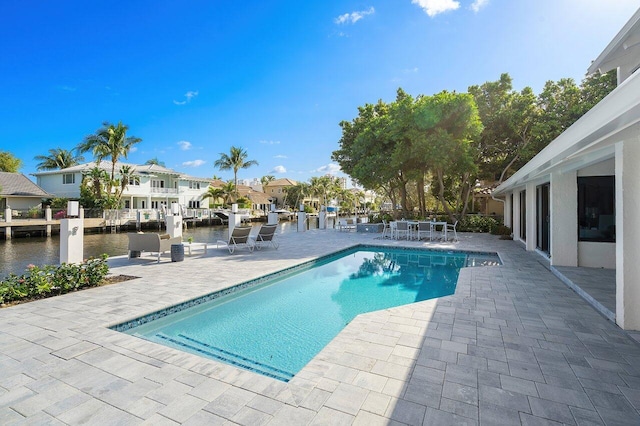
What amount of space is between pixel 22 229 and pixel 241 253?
23.7 m

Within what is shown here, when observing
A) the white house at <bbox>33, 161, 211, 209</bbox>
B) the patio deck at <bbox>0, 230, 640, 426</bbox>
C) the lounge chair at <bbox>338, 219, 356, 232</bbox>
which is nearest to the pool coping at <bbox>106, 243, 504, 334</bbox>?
the patio deck at <bbox>0, 230, 640, 426</bbox>

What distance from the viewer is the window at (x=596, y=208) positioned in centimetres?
711

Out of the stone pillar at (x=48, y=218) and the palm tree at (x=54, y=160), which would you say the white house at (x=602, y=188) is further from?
the palm tree at (x=54, y=160)

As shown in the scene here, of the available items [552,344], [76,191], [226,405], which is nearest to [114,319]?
[226,405]

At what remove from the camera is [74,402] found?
103 inches

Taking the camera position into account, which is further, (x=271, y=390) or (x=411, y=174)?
(x=411, y=174)

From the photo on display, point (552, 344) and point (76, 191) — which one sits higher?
point (76, 191)

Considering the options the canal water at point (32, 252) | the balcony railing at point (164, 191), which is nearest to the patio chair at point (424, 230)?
the canal water at point (32, 252)

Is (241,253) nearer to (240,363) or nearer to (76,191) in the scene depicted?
(240,363)

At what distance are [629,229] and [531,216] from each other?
7526 millimetres

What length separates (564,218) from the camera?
298 inches

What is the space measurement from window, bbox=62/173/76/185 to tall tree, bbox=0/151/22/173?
12828mm

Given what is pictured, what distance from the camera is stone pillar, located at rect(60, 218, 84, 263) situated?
783cm

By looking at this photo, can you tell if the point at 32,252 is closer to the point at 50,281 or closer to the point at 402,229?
the point at 50,281
